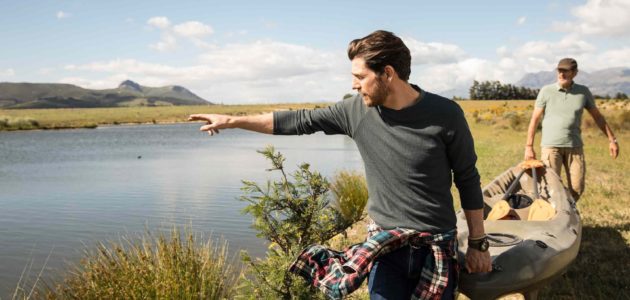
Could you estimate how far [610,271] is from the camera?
5.20 meters

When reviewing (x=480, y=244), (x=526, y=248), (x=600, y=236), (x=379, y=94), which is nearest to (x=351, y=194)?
(x=600, y=236)

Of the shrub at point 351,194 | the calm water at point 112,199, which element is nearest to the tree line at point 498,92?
the calm water at point 112,199

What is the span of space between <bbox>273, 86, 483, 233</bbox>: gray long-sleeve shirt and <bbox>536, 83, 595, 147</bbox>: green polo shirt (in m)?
4.52

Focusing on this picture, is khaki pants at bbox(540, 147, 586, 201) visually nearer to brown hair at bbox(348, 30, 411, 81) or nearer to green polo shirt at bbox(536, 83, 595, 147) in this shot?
green polo shirt at bbox(536, 83, 595, 147)

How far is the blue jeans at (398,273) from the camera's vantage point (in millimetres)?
2360

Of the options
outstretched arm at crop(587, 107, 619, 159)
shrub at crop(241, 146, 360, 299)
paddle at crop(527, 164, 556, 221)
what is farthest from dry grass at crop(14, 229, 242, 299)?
outstretched arm at crop(587, 107, 619, 159)

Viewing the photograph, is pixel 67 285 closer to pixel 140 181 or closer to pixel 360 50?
pixel 360 50

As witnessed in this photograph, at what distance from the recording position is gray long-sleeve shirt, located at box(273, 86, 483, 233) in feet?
7.62

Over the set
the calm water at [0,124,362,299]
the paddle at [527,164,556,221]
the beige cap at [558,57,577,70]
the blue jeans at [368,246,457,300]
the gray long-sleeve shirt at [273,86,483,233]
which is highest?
the beige cap at [558,57,577,70]

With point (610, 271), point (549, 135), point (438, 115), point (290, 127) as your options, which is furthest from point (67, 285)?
point (549, 135)

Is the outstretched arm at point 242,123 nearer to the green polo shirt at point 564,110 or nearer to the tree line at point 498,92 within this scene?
the green polo shirt at point 564,110

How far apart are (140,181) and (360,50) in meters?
15.8

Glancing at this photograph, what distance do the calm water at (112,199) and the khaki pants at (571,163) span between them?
14.3ft

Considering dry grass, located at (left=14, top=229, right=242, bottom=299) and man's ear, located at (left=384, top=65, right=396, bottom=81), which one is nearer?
man's ear, located at (left=384, top=65, right=396, bottom=81)
